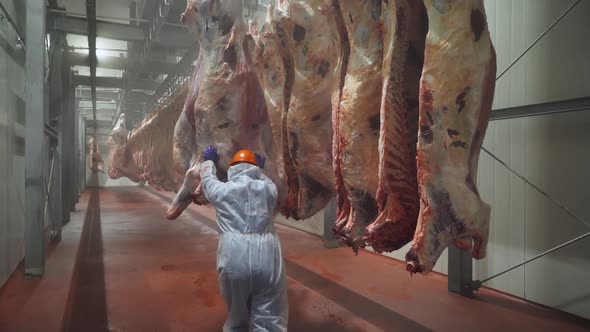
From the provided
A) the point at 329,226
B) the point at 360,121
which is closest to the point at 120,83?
the point at 329,226

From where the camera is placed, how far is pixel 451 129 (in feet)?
5.42

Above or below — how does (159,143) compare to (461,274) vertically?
above

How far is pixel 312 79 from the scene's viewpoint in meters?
2.71

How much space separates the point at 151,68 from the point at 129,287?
4.56 metres

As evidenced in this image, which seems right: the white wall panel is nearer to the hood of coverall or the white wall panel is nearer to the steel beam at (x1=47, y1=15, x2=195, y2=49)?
the hood of coverall

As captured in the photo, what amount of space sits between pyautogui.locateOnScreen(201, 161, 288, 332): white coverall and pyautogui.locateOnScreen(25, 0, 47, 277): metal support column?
10.1 feet

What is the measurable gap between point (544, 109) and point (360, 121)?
248 cm

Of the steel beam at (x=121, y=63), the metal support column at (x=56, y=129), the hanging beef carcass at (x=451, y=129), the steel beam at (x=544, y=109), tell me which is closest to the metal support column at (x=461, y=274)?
the steel beam at (x=544, y=109)

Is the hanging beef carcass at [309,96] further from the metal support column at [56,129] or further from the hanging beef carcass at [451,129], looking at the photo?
the metal support column at [56,129]

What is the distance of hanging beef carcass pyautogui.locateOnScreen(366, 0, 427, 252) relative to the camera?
186 centimetres

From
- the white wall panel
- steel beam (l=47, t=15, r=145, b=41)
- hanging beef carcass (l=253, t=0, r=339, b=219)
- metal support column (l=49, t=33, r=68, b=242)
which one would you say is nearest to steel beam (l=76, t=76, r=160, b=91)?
metal support column (l=49, t=33, r=68, b=242)

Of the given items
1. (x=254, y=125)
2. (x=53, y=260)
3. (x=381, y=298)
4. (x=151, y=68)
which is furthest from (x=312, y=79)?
(x=151, y=68)

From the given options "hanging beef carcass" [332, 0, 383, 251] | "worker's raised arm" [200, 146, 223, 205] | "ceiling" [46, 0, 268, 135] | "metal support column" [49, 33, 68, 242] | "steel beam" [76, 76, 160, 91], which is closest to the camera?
"hanging beef carcass" [332, 0, 383, 251]

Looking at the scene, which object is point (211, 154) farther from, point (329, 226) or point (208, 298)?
point (329, 226)
